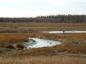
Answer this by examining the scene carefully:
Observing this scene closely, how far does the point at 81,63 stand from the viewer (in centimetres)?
1644

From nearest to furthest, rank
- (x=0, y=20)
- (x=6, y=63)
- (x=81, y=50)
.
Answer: (x=6, y=63)
(x=81, y=50)
(x=0, y=20)

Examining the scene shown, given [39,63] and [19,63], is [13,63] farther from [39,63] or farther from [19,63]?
[39,63]

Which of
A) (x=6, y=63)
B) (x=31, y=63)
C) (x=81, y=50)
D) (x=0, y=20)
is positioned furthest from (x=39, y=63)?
(x=0, y=20)

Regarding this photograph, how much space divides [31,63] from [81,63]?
8.96ft

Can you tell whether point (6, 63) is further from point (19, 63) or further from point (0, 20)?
point (0, 20)

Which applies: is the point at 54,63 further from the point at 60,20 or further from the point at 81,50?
the point at 60,20

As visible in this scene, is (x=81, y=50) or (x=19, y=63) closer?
(x=19, y=63)

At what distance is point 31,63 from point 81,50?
1554 centimetres

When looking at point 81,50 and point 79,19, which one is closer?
point 81,50

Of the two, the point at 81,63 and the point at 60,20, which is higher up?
the point at 81,63

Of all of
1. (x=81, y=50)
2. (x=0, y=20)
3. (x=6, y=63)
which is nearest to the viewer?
(x=6, y=63)

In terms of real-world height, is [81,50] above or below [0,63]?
below

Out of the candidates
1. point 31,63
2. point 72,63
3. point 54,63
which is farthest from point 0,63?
point 72,63

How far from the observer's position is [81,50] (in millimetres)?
30750
